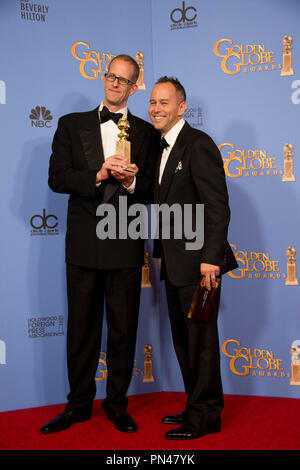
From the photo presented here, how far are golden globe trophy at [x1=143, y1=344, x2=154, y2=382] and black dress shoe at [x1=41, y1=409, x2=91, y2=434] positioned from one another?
0.72 meters

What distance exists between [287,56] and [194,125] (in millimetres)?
744

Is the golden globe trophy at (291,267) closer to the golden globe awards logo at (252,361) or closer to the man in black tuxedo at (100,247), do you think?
the golden globe awards logo at (252,361)

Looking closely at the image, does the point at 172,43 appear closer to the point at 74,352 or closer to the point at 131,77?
the point at 131,77

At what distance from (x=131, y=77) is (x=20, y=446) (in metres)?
2.03

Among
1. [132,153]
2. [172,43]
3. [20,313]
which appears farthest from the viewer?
[172,43]

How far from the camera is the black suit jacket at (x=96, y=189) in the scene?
276 centimetres

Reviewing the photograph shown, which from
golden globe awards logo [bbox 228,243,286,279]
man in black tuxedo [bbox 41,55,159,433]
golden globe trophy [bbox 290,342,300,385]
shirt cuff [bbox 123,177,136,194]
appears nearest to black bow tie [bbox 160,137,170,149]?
man in black tuxedo [bbox 41,55,159,433]

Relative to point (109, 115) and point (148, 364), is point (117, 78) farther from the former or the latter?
point (148, 364)

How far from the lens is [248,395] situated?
3.42 metres

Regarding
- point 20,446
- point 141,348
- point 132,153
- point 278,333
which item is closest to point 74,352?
point 20,446

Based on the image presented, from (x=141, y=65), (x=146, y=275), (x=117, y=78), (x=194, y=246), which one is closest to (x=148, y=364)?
(x=146, y=275)

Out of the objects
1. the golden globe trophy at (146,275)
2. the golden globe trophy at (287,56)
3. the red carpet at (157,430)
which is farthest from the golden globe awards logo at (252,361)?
the golden globe trophy at (287,56)

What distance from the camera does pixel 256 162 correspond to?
132 inches

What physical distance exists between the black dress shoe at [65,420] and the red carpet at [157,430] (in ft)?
0.10
